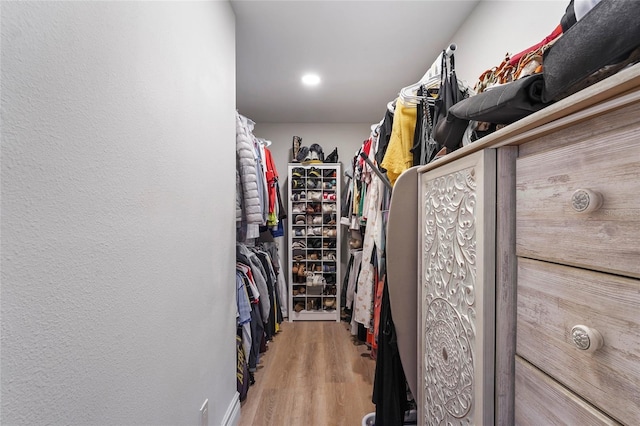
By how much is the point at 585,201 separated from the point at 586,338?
0.75ft

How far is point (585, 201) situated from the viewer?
455 mm

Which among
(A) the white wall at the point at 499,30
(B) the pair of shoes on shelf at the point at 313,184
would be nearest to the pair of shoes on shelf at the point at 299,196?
(B) the pair of shoes on shelf at the point at 313,184

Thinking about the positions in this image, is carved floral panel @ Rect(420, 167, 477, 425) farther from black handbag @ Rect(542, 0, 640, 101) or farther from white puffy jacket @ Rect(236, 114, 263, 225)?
white puffy jacket @ Rect(236, 114, 263, 225)

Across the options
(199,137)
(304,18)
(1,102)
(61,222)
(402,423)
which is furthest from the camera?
(304,18)

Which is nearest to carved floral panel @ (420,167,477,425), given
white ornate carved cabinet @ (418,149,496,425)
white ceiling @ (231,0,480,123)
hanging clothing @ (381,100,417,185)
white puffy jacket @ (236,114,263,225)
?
white ornate carved cabinet @ (418,149,496,425)

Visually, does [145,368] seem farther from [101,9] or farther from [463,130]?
[463,130]

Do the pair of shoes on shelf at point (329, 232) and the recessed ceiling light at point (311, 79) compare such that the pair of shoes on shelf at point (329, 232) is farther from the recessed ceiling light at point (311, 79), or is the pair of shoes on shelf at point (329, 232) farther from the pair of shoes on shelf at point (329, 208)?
the recessed ceiling light at point (311, 79)

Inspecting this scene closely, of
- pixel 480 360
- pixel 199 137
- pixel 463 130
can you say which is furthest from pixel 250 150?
pixel 480 360

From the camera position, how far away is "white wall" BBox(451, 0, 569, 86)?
1.11 metres

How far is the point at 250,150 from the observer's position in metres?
1.80

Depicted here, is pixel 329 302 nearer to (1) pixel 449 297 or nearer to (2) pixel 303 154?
(2) pixel 303 154

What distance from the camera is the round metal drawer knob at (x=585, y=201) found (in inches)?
17.4

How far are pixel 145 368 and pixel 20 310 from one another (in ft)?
1.42

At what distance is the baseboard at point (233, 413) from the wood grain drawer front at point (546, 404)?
142cm
